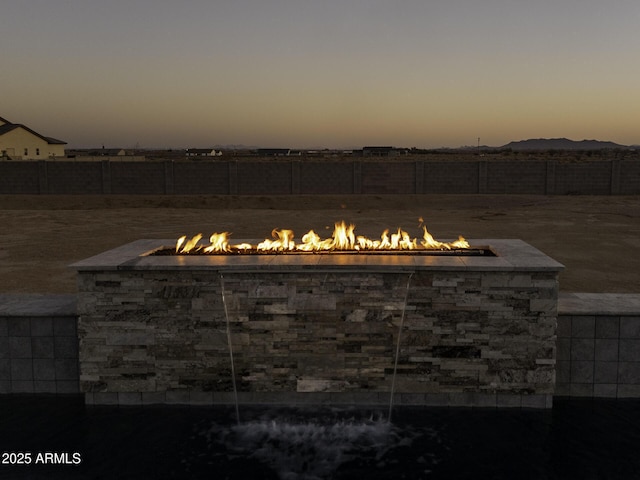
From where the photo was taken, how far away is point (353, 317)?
290 inches

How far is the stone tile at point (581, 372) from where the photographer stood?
25.2 ft

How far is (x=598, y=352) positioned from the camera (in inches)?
301

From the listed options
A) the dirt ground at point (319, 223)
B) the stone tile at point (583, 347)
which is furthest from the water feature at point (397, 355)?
the dirt ground at point (319, 223)

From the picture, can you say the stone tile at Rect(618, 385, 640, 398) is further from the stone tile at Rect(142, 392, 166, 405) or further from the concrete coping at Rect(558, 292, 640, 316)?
the stone tile at Rect(142, 392, 166, 405)

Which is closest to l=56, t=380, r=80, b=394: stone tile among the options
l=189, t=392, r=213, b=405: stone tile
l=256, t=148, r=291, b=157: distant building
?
l=189, t=392, r=213, b=405: stone tile

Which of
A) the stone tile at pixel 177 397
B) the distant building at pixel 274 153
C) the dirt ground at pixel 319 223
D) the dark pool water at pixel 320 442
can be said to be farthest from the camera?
the distant building at pixel 274 153

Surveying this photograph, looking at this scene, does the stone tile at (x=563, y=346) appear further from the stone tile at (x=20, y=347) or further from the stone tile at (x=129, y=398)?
the stone tile at (x=20, y=347)

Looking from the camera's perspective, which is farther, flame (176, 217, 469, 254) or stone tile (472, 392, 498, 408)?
flame (176, 217, 469, 254)

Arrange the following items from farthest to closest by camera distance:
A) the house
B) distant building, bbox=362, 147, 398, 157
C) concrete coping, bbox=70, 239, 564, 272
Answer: distant building, bbox=362, 147, 398, 157 < the house < concrete coping, bbox=70, 239, 564, 272

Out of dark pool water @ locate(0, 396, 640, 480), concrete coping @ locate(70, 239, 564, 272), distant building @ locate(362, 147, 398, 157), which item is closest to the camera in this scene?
dark pool water @ locate(0, 396, 640, 480)

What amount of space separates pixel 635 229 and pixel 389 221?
32.3 ft

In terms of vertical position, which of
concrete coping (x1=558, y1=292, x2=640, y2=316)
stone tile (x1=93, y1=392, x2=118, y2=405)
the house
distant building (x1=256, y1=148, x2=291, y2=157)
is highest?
distant building (x1=256, y1=148, x2=291, y2=157)

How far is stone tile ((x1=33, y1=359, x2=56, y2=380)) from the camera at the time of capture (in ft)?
26.2

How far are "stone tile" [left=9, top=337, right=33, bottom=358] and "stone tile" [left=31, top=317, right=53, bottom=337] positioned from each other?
168mm
